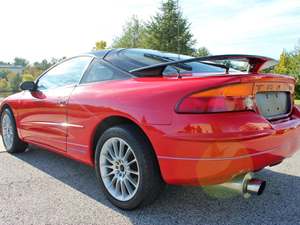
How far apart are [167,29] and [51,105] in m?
31.5

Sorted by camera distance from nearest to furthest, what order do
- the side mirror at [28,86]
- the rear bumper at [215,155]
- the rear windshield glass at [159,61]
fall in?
the rear bumper at [215,155]
the rear windshield glass at [159,61]
the side mirror at [28,86]

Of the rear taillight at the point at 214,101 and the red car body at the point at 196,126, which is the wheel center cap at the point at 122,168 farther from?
the rear taillight at the point at 214,101

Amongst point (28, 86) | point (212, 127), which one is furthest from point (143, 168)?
point (28, 86)

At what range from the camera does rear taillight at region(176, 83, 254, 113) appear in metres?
2.24

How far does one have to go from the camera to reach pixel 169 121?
2.30 meters

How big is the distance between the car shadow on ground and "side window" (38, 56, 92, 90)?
1.04 m

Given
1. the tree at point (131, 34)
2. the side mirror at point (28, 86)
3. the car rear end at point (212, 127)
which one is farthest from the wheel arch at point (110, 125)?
the tree at point (131, 34)

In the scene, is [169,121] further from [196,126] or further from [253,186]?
[253,186]

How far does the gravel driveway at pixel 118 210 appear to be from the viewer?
8.38 ft

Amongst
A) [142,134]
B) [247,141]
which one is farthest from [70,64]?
[247,141]

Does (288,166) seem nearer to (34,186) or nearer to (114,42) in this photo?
(34,186)

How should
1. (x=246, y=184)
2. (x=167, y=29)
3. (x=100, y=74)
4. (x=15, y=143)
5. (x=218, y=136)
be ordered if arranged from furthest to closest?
(x=167, y=29) < (x=15, y=143) < (x=100, y=74) < (x=246, y=184) < (x=218, y=136)

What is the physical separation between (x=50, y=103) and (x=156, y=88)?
1.60 metres

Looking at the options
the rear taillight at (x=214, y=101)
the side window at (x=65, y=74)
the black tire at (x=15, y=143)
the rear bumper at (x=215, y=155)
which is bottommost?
the black tire at (x=15, y=143)
